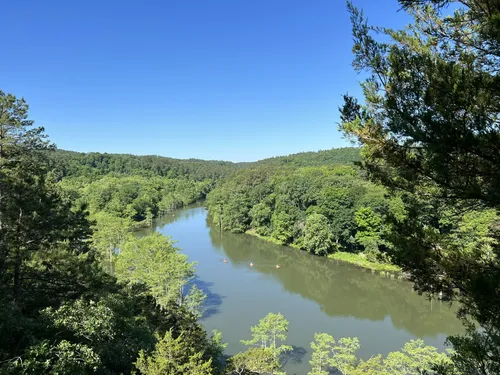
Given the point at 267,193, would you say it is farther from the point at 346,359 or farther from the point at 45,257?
the point at 45,257

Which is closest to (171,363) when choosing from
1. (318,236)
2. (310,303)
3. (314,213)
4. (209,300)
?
(209,300)

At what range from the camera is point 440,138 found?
321cm

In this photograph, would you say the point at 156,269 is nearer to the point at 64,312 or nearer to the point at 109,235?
the point at 64,312

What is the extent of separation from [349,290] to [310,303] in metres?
3.70

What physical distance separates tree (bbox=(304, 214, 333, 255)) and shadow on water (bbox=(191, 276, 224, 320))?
1105cm

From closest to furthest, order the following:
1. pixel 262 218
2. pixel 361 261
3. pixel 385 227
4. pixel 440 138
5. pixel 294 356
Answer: pixel 440 138
pixel 385 227
pixel 294 356
pixel 361 261
pixel 262 218

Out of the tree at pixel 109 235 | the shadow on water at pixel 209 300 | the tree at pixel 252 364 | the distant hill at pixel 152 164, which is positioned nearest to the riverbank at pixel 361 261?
the shadow on water at pixel 209 300

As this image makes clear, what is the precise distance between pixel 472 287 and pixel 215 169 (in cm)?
11688

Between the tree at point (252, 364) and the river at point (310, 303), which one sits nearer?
the tree at point (252, 364)

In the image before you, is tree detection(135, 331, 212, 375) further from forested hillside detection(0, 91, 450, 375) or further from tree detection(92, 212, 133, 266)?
tree detection(92, 212, 133, 266)

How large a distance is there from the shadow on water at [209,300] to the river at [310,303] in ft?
0.19

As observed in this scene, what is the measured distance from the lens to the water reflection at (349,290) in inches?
676

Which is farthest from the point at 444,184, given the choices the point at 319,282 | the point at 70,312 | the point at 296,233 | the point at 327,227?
the point at 296,233

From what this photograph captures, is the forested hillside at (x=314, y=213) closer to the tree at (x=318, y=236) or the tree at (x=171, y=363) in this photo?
the tree at (x=318, y=236)
